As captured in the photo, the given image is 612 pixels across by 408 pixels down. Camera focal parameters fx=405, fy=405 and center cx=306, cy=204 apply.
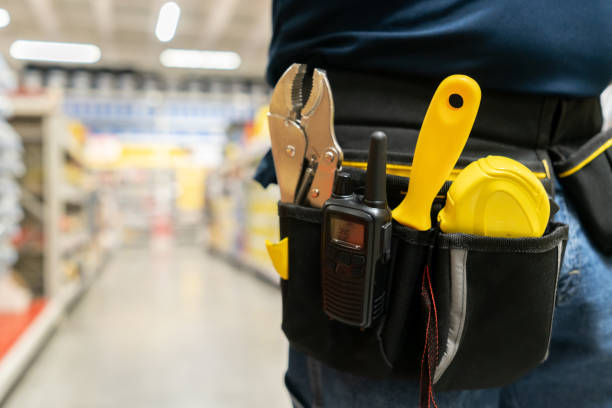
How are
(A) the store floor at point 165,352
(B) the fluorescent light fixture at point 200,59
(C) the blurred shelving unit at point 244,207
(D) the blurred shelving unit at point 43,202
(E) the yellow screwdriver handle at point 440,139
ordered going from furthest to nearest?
(B) the fluorescent light fixture at point 200,59
(C) the blurred shelving unit at point 244,207
(D) the blurred shelving unit at point 43,202
(A) the store floor at point 165,352
(E) the yellow screwdriver handle at point 440,139

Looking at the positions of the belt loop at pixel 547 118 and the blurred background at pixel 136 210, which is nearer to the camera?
the belt loop at pixel 547 118

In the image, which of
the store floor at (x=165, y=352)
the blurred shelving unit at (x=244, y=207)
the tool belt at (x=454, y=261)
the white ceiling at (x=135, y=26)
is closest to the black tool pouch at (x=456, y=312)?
the tool belt at (x=454, y=261)

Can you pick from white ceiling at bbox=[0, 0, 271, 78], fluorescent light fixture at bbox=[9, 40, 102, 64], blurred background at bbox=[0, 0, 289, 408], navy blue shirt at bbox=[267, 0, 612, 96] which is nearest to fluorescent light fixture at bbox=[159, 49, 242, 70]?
blurred background at bbox=[0, 0, 289, 408]

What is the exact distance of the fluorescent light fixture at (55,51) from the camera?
8.88 m

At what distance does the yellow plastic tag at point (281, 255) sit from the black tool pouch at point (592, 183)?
0.35 meters

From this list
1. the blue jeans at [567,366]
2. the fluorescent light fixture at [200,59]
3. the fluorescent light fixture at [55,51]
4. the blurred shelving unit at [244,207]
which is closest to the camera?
the blue jeans at [567,366]

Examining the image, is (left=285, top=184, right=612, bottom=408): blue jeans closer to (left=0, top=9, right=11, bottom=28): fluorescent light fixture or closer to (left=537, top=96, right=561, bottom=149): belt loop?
(left=537, top=96, right=561, bottom=149): belt loop

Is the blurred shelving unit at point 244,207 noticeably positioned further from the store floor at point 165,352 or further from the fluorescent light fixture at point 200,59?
the fluorescent light fixture at point 200,59

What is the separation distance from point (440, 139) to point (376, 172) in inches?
2.6

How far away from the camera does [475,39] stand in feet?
1.47

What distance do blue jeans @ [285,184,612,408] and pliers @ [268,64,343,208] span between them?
0.73 ft

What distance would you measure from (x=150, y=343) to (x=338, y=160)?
96.4 inches

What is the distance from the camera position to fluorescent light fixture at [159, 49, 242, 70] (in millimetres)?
9766

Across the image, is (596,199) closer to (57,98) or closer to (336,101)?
(336,101)
